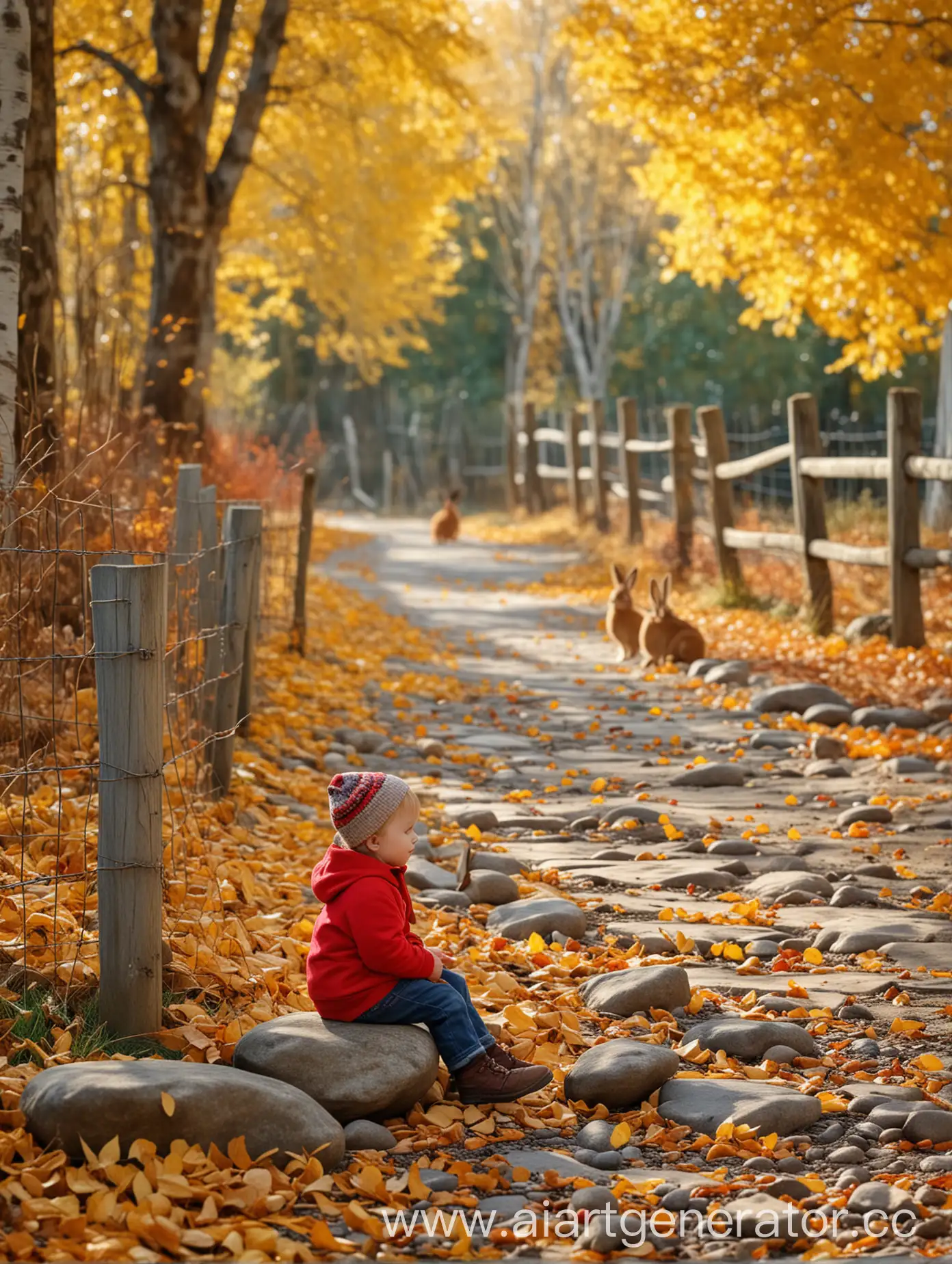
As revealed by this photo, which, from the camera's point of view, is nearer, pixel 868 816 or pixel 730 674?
pixel 868 816

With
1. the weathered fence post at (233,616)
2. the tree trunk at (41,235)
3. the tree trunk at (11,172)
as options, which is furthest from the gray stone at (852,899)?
the tree trunk at (41,235)

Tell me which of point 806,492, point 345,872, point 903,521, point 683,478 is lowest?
point 345,872

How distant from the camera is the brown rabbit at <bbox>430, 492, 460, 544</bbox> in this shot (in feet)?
67.9

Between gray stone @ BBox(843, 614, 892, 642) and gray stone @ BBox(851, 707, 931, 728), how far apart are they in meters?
2.20

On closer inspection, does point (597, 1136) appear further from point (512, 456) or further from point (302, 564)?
point (512, 456)

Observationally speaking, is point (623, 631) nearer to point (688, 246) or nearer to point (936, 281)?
point (936, 281)

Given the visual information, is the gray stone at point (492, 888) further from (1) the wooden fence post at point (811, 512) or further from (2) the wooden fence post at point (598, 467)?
(2) the wooden fence post at point (598, 467)

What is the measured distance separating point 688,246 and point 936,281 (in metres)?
3.04

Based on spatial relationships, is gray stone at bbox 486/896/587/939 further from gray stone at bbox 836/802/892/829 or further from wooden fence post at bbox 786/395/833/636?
wooden fence post at bbox 786/395/833/636

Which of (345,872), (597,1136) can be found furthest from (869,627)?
(597,1136)

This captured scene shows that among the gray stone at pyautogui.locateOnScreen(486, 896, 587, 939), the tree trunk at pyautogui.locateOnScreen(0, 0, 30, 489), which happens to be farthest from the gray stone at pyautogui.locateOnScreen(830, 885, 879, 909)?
the tree trunk at pyautogui.locateOnScreen(0, 0, 30, 489)

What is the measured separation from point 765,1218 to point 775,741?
509 centimetres

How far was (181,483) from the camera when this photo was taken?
6453 millimetres

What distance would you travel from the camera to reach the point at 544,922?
4820 millimetres
